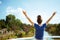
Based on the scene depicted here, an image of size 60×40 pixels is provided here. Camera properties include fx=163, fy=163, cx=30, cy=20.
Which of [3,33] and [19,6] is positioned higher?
[19,6]

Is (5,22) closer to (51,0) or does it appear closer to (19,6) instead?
(19,6)

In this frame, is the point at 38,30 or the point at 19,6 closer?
the point at 38,30

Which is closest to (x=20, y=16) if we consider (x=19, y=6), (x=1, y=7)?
(x=19, y=6)

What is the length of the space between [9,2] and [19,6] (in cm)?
31

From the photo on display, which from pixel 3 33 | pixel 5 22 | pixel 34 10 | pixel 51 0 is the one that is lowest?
pixel 3 33

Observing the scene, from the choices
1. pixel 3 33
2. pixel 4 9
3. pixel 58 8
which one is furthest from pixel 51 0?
pixel 3 33

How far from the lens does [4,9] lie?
4664 millimetres

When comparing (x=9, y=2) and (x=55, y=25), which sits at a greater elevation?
(x=9, y=2)

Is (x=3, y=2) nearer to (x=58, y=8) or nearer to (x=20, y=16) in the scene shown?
(x=20, y=16)

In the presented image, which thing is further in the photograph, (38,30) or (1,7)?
(1,7)

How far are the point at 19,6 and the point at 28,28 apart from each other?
68 cm

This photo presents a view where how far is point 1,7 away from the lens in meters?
4.64

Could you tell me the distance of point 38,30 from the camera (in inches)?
116

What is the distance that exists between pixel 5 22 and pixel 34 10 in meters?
0.91
